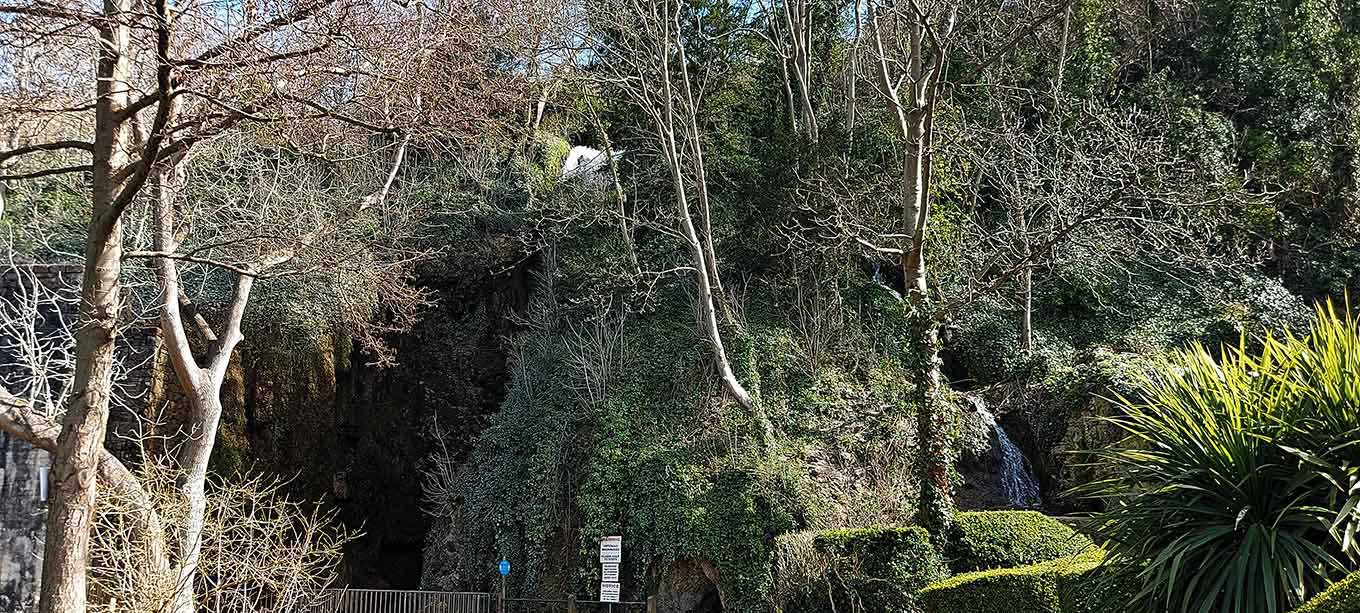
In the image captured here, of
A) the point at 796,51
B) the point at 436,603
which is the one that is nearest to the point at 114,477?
the point at 436,603

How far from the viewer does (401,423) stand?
1900cm

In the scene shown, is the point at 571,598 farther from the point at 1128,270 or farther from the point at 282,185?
the point at 1128,270

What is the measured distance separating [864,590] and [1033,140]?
28.5ft

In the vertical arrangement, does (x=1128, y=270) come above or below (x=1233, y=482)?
above

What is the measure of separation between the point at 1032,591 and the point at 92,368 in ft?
22.4

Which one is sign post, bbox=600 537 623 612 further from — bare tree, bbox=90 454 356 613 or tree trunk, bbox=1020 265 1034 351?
tree trunk, bbox=1020 265 1034 351

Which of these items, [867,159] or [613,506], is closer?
[613,506]

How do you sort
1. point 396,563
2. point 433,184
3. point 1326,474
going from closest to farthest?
1. point 1326,474
2. point 396,563
3. point 433,184

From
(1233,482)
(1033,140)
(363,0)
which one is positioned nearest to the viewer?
(1233,482)

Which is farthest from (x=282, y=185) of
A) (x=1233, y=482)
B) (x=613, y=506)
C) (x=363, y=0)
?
(x=1233, y=482)

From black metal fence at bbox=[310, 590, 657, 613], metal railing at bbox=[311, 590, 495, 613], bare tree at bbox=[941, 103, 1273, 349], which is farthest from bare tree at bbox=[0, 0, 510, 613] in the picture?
bare tree at bbox=[941, 103, 1273, 349]

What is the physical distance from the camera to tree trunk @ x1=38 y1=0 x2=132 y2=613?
674 centimetres

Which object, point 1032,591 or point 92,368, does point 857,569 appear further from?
point 92,368

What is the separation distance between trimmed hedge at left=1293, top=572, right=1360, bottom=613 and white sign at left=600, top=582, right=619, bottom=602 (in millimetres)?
9586
